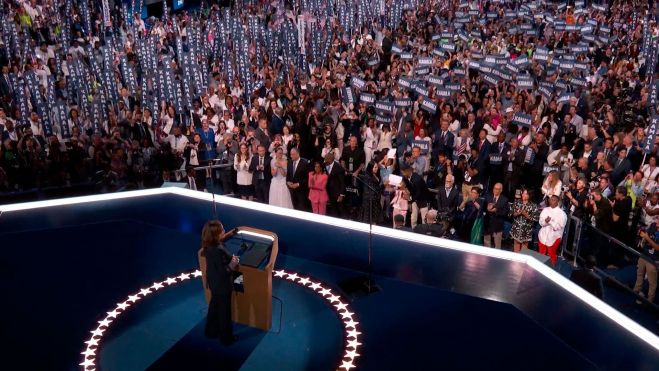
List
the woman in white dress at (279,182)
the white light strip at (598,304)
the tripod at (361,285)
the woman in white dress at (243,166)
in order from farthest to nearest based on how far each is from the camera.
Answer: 1. the woman in white dress at (243,166)
2. the woman in white dress at (279,182)
3. the tripod at (361,285)
4. the white light strip at (598,304)

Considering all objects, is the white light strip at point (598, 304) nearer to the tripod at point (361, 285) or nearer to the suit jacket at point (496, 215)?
the tripod at point (361, 285)

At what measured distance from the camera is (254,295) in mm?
6090

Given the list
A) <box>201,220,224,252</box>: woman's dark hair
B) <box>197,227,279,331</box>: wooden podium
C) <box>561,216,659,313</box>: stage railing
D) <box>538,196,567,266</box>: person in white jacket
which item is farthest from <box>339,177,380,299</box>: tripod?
<box>561,216,659,313</box>: stage railing

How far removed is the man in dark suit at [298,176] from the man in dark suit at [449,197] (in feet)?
7.70

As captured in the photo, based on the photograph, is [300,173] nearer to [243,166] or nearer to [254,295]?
[243,166]

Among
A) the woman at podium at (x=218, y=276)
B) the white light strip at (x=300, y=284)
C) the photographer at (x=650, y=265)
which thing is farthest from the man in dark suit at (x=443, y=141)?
the woman at podium at (x=218, y=276)

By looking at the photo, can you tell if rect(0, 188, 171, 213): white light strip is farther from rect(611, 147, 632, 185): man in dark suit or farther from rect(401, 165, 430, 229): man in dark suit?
rect(611, 147, 632, 185): man in dark suit

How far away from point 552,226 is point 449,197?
5.19 feet

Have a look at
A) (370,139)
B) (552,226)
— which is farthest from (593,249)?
(370,139)

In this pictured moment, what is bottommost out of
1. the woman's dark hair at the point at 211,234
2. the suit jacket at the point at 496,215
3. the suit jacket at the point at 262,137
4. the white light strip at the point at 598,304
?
the suit jacket at the point at 496,215

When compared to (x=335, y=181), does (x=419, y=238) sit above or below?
above

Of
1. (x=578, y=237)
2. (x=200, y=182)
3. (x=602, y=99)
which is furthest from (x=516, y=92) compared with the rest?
(x=200, y=182)

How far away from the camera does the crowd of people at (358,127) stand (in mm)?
9828

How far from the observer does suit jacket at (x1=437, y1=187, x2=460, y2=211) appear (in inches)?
384
